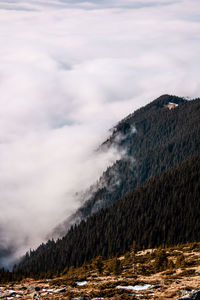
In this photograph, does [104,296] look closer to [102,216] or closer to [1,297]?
[1,297]

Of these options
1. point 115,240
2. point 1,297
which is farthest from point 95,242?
point 1,297

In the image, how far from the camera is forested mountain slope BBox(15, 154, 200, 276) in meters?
152

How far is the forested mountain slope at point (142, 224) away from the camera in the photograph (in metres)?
152

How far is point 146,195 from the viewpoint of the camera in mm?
185250

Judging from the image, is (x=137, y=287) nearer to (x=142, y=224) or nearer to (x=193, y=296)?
(x=193, y=296)

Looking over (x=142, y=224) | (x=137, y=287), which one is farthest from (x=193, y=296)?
(x=142, y=224)

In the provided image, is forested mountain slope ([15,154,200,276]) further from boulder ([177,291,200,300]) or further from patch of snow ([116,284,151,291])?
boulder ([177,291,200,300])

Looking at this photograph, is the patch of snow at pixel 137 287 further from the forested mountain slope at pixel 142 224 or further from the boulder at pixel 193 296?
the forested mountain slope at pixel 142 224

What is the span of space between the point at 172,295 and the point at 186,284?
243 inches

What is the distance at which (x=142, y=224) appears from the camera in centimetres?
16212

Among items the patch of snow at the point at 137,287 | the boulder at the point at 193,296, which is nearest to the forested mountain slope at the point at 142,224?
the patch of snow at the point at 137,287

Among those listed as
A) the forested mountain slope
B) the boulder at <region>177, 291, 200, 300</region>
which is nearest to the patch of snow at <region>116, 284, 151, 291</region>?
the boulder at <region>177, 291, 200, 300</region>

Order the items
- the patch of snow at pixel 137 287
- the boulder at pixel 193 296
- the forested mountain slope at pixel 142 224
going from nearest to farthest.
Answer: 1. the boulder at pixel 193 296
2. the patch of snow at pixel 137 287
3. the forested mountain slope at pixel 142 224

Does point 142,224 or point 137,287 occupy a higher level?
point 142,224
